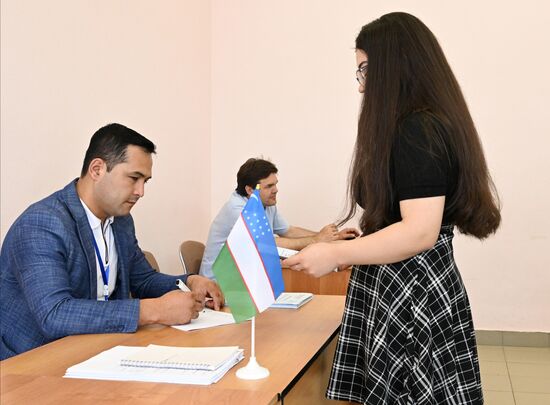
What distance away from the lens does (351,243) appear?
1.36 metres

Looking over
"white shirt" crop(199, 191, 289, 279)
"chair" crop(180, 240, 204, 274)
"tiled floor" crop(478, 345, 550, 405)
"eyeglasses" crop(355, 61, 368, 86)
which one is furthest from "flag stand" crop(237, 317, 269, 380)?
"tiled floor" crop(478, 345, 550, 405)

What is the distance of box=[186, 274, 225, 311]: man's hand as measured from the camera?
211 centimetres

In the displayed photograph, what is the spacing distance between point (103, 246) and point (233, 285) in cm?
84

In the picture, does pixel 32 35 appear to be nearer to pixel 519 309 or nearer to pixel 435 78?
pixel 435 78

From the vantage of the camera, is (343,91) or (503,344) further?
(343,91)

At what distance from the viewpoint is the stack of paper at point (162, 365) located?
1.30 m

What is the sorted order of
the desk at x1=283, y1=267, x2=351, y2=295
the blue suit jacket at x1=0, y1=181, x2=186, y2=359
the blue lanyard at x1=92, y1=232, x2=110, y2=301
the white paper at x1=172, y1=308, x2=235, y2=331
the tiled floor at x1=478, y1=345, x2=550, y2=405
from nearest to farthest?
the blue suit jacket at x1=0, y1=181, x2=186, y2=359 < the white paper at x1=172, y1=308, x2=235, y2=331 < the blue lanyard at x1=92, y1=232, x2=110, y2=301 < the desk at x1=283, y1=267, x2=351, y2=295 < the tiled floor at x1=478, y1=345, x2=550, y2=405

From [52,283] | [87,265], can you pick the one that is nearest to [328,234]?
[87,265]

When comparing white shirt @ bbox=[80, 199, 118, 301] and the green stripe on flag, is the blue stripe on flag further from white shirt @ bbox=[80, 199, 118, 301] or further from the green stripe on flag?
white shirt @ bbox=[80, 199, 118, 301]

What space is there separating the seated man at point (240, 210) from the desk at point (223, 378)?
1.58 metres

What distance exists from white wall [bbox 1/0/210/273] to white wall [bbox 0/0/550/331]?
15mm

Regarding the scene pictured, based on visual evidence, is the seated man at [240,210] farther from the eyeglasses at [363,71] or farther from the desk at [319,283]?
the eyeglasses at [363,71]

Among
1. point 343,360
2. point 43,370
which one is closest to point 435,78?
point 343,360

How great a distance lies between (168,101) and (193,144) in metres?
0.56
